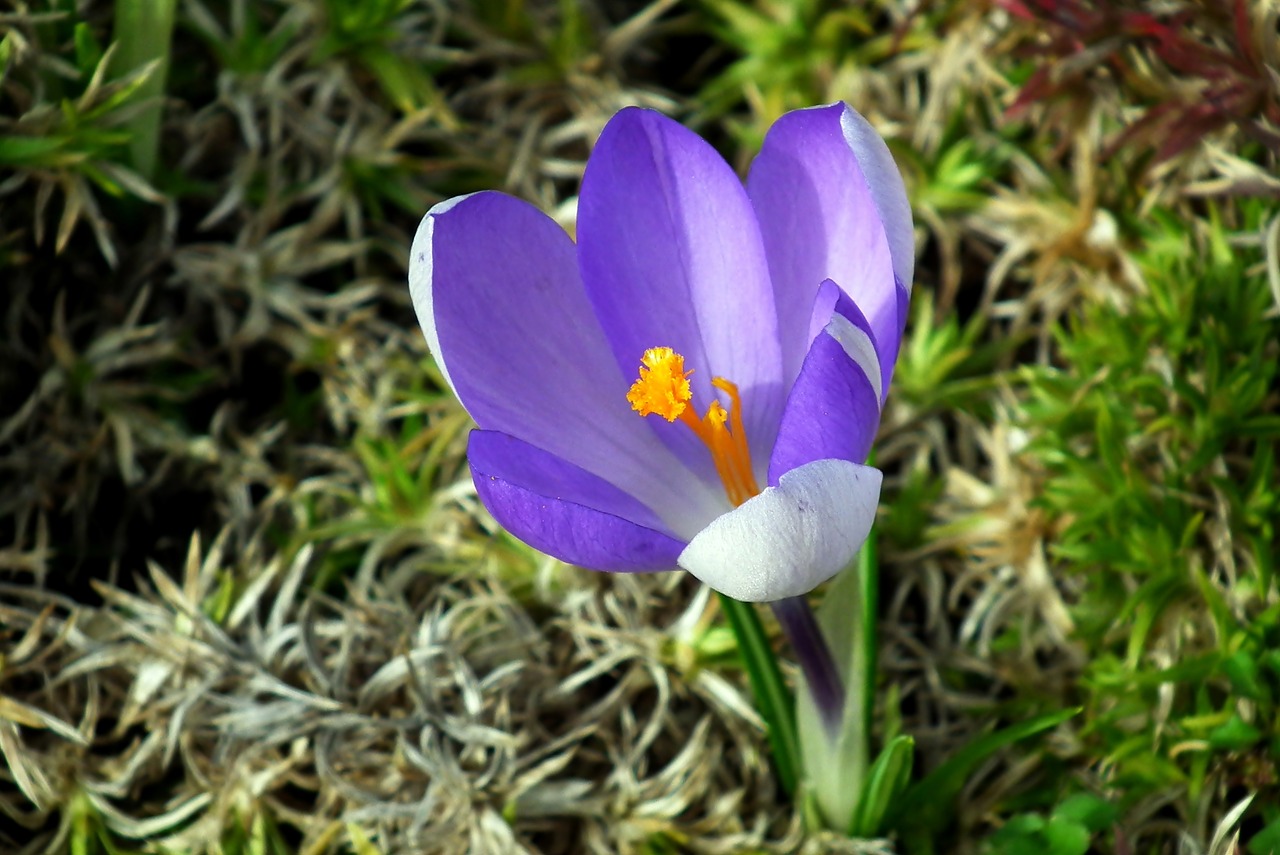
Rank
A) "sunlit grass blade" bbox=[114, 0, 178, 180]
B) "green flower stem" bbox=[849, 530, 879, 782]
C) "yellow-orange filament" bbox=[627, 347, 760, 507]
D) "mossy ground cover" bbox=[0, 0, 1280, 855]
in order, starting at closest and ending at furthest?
"yellow-orange filament" bbox=[627, 347, 760, 507] < "green flower stem" bbox=[849, 530, 879, 782] < "mossy ground cover" bbox=[0, 0, 1280, 855] < "sunlit grass blade" bbox=[114, 0, 178, 180]


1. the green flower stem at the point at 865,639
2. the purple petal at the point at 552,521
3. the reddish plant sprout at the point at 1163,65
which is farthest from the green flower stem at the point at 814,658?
the reddish plant sprout at the point at 1163,65

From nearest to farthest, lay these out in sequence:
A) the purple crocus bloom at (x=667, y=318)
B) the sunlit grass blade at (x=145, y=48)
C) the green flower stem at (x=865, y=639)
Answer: the purple crocus bloom at (x=667, y=318), the green flower stem at (x=865, y=639), the sunlit grass blade at (x=145, y=48)

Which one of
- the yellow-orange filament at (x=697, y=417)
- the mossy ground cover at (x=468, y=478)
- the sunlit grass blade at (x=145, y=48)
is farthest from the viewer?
the sunlit grass blade at (x=145, y=48)

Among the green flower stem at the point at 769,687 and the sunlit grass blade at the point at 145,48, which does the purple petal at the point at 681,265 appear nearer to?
the green flower stem at the point at 769,687

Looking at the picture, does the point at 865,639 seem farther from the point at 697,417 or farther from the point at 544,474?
the point at 544,474

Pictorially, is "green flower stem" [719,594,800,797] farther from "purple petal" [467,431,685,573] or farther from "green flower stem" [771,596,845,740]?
"purple petal" [467,431,685,573]

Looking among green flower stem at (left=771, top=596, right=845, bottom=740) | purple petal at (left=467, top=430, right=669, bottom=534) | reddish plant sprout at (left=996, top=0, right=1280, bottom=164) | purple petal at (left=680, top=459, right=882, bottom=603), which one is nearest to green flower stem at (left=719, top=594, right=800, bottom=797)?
green flower stem at (left=771, top=596, right=845, bottom=740)

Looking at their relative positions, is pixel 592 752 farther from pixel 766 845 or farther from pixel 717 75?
pixel 717 75
